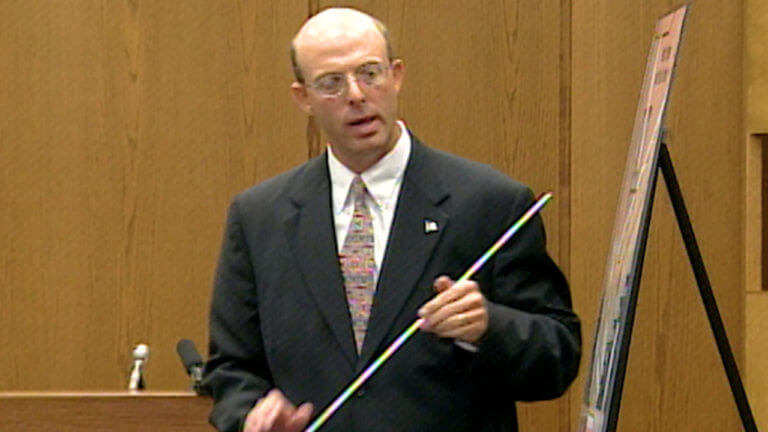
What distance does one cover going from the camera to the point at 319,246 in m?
2.90

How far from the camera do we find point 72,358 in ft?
15.0

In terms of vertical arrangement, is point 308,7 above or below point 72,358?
above

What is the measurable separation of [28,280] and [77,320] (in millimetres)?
177

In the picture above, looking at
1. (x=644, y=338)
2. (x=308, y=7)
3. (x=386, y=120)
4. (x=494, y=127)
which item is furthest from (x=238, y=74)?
(x=386, y=120)

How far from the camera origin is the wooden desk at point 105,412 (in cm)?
359

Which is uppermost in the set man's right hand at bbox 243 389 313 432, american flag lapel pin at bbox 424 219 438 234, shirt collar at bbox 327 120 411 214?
shirt collar at bbox 327 120 411 214

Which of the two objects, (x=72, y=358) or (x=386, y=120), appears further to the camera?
(x=72, y=358)

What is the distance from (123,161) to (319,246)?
1.77 meters

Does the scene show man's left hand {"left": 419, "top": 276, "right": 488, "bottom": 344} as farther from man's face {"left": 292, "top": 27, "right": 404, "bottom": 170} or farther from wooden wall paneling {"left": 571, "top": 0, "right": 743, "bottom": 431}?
wooden wall paneling {"left": 571, "top": 0, "right": 743, "bottom": 431}

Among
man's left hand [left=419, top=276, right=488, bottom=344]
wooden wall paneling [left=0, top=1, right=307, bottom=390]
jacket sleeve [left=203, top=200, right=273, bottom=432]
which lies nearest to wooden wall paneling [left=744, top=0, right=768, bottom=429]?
wooden wall paneling [left=0, top=1, right=307, bottom=390]

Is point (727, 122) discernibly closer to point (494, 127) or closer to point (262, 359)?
point (494, 127)

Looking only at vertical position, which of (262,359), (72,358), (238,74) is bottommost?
(72,358)

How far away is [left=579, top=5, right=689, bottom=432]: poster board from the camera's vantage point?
2578 mm

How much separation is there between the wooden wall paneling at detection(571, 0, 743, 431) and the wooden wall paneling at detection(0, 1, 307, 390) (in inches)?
32.5
